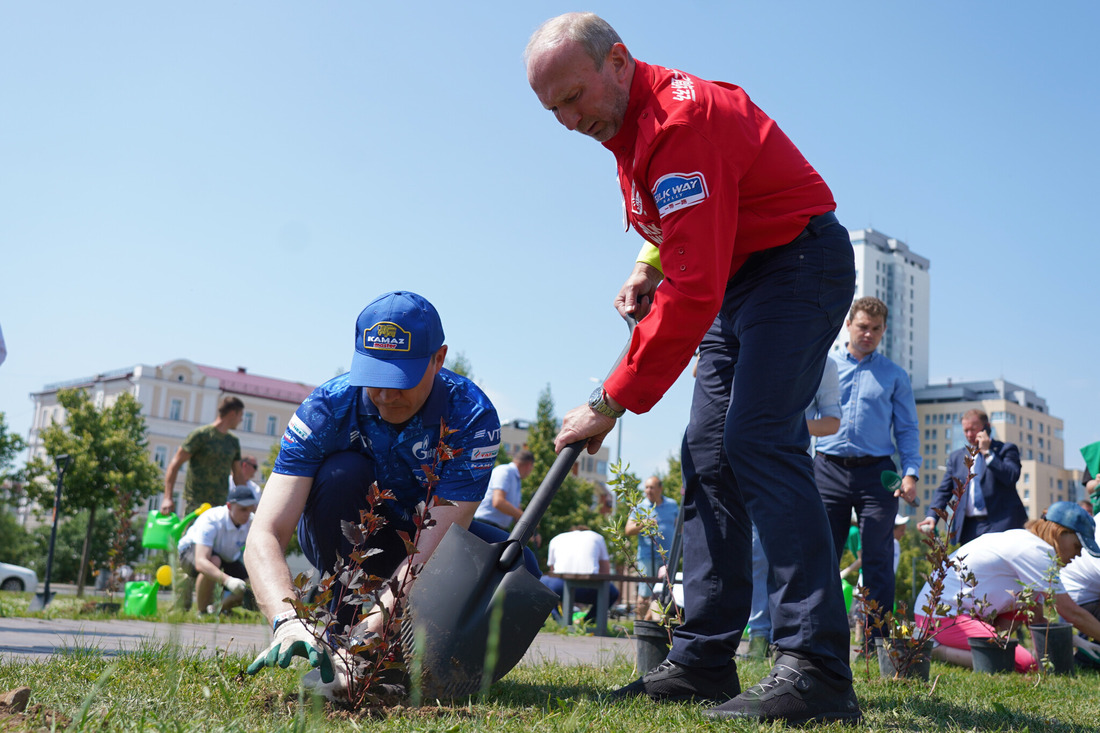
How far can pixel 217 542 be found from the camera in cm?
865

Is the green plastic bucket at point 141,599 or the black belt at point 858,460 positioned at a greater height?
the black belt at point 858,460

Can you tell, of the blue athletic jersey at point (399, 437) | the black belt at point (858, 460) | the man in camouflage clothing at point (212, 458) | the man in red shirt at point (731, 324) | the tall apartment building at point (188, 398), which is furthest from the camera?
the tall apartment building at point (188, 398)

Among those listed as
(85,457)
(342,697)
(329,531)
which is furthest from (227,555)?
(85,457)

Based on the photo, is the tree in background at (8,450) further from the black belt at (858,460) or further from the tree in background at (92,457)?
the black belt at (858,460)

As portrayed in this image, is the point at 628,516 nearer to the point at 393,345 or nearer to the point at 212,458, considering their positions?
the point at 393,345

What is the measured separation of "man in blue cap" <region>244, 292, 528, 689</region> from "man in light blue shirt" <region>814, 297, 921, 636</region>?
261 cm

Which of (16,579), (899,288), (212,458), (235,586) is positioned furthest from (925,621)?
(899,288)

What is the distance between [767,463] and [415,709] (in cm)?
120

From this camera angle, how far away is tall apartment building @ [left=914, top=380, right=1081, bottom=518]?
412 ft

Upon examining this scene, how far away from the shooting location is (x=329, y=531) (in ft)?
10.5

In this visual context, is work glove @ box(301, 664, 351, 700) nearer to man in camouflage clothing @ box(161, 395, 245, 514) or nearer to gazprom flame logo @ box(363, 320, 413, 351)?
gazprom flame logo @ box(363, 320, 413, 351)

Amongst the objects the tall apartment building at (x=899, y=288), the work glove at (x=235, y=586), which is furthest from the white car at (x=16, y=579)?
the tall apartment building at (x=899, y=288)

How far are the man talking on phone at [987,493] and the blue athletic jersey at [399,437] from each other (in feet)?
17.8

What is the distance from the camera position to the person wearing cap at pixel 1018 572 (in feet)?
16.9
